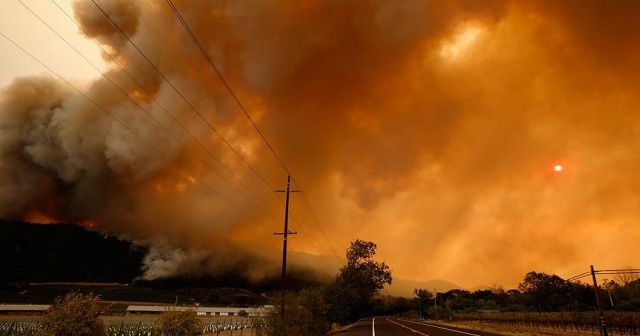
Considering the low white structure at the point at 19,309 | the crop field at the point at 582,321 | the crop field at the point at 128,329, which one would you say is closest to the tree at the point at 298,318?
the crop field at the point at 128,329

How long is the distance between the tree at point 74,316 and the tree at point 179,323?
5.81 m

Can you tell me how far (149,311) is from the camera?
122938 millimetres

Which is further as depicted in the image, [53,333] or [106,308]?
[106,308]

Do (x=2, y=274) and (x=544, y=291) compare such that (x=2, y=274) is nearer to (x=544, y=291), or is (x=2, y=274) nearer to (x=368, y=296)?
(x=368, y=296)

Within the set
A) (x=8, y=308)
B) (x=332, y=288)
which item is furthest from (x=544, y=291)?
(x=8, y=308)

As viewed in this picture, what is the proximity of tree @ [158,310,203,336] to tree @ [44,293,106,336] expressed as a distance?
581cm

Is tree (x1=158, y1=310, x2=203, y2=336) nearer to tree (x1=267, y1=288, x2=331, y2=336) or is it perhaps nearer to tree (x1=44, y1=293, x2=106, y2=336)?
tree (x1=44, y1=293, x2=106, y2=336)

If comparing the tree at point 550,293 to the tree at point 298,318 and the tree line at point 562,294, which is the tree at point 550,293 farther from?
the tree at point 298,318

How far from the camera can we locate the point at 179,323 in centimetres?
2178

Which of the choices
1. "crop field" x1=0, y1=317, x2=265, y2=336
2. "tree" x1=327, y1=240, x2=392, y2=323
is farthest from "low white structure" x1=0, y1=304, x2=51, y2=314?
"tree" x1=327, y1=240, x2=392, y2=323

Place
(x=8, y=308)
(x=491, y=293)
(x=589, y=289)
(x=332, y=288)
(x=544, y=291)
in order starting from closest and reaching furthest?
(x=332, y=288), (x=8, y=308), (x=589, y=289), (x=544, y=291), (x=491, y=293)

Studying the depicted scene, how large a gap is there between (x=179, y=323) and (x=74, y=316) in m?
7.39

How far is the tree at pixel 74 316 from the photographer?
14938mm

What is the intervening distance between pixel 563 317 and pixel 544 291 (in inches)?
3202
